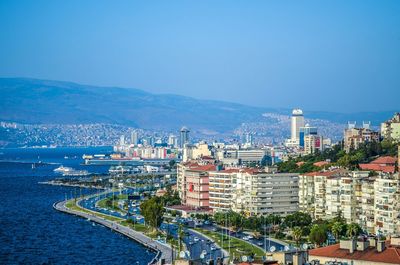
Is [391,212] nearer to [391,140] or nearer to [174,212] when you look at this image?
[174,212]

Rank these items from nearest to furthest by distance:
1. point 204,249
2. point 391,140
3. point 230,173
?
point 204,249, point 230,173, point 391,140

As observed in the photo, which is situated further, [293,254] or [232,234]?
[232,234]

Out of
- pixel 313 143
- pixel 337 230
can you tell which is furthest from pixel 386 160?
pixel 313 143

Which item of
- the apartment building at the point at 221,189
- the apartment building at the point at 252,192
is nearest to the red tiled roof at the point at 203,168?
the apartment building at the point at 252,192

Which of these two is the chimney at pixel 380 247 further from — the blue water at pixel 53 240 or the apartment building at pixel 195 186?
the apartment building at pixel 195 186

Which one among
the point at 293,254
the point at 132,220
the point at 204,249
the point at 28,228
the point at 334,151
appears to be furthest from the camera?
the point at 334,151

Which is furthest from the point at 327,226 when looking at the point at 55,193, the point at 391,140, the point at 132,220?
the point at 55,193

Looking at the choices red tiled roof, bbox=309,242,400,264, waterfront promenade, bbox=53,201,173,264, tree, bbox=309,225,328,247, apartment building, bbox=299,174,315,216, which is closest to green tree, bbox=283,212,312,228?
apartment building, bbox=299,174,315,216
